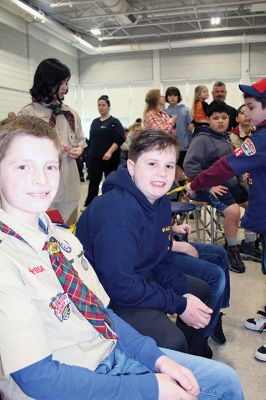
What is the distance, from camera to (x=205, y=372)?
1.07m

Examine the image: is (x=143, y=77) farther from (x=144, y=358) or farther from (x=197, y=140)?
(x=144, y=358)

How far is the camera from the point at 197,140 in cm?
333

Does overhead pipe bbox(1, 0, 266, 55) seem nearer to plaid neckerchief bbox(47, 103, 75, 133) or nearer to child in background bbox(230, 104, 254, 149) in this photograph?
child in background bbox(230, 104, 254, 149)

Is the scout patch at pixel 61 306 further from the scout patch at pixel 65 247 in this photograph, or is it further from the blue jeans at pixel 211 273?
the blue jeans at pixel 211 273

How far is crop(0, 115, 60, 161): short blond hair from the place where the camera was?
921mm

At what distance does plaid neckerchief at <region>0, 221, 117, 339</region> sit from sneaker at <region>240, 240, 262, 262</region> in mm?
2929

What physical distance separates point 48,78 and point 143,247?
1447 millimetres

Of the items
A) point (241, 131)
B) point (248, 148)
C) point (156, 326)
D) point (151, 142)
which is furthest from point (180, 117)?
point (156, 326)

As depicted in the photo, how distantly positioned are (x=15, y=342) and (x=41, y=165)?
0.42 metres

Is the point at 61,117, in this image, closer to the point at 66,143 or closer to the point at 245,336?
the point at 66,143

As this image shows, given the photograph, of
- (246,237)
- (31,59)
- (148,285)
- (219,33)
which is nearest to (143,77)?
(219,33)

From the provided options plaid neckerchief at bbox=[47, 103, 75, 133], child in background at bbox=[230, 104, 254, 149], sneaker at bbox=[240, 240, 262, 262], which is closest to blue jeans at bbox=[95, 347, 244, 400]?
plaid neckerchief at bbox=[47, 103, 75, 133]

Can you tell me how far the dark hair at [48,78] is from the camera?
2367 millimetres

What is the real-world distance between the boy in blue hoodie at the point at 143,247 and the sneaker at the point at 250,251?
7.06ft
